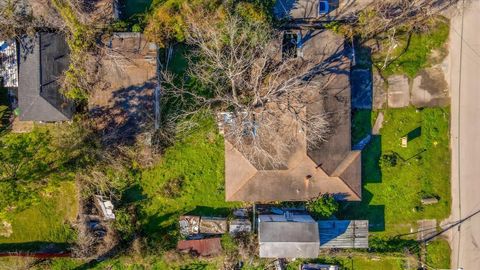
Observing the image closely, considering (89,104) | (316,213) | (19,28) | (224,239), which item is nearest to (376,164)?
(316,213)

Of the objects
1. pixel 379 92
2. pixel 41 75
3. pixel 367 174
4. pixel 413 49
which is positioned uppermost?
pixel 413 49

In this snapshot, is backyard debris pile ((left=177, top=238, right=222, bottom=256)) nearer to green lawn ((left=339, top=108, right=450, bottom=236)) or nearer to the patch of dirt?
the patch of dirt

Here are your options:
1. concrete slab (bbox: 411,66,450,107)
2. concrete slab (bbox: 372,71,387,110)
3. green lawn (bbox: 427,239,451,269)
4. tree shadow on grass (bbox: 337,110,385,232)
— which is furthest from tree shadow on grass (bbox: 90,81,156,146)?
green lawn (bbox: 427,239,451,269)

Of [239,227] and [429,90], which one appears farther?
[429,90]

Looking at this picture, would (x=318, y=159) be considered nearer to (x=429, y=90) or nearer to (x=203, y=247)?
(x=429, y=90)

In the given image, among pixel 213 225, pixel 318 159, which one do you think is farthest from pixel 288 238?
pixel 318 159

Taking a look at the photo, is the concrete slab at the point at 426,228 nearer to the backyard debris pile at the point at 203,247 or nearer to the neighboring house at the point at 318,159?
the neighboring house at the point at 318,159
